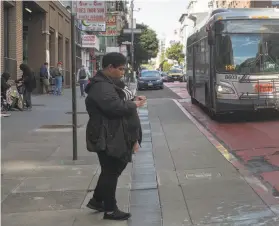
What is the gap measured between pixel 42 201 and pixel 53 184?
0.78 metres

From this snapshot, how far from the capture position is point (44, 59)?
24578mm

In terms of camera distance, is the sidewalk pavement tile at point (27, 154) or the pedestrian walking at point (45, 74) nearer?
the sidewalk pavement tile at point (27, 154)

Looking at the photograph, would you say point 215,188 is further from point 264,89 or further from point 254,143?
point 264,89

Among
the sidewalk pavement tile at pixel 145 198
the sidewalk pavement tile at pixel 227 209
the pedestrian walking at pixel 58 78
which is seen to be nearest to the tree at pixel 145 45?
the pedestrian walking at pixel 58 78

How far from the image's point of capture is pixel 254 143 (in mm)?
9664

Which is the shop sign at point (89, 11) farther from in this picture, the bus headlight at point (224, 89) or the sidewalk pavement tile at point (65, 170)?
the bus headlight at point (224, 89)

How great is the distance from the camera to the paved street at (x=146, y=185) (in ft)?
16.7

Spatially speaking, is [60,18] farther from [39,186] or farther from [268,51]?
[39,186]

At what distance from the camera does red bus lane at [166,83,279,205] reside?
6723 mm

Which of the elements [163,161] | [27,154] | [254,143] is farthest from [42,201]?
[254,143]

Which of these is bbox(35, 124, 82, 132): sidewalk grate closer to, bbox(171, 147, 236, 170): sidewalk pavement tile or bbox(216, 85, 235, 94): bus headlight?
bbox(216, 85, 235, 94): bus headlight

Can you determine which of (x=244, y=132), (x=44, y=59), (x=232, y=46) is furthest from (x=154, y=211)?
(x=44, y=59)

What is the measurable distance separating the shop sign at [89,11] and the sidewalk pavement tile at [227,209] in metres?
4.50

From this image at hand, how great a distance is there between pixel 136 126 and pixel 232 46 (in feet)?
29.1
